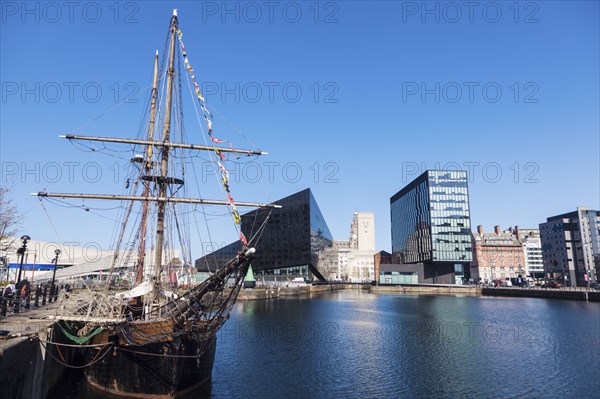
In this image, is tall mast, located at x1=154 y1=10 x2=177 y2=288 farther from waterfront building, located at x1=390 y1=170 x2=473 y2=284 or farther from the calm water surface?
waterfront building, located at x1=390 y1=170 x2=473 y2=284

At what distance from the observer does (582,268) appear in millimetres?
145750

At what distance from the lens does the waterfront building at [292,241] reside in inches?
5123

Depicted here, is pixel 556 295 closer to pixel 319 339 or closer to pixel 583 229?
pixel 583 229

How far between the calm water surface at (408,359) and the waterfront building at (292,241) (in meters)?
75.1

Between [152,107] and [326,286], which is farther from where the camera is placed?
[326,286]

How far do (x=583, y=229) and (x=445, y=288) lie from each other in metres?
65.7

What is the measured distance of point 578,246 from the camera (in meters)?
147

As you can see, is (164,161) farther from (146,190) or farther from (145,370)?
(145,370)

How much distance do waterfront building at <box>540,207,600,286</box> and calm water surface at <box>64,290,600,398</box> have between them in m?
108

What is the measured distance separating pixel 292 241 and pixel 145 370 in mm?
114040

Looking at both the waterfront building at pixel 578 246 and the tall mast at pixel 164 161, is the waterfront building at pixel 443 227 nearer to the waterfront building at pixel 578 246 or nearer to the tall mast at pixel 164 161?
the waterfront building at pixel 578 246

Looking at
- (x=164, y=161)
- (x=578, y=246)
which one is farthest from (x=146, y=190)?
(x=578, y=246)

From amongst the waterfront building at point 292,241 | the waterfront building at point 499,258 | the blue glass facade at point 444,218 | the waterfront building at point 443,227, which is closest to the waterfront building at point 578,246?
the waterfront building at point 499,258

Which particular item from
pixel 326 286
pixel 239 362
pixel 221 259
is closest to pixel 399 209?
pixel 326 286
